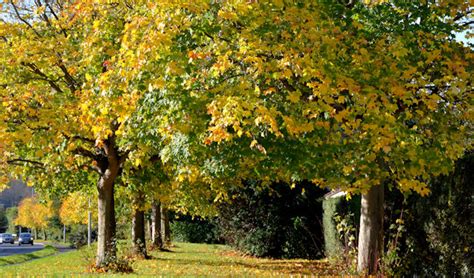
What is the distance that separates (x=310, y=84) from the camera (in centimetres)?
993

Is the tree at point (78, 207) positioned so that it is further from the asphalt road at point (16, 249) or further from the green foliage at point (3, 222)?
the green foliage at point (3, 222)

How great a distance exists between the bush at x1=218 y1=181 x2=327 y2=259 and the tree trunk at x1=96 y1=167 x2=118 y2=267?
325 inches

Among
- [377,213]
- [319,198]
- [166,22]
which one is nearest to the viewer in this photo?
[166,22]

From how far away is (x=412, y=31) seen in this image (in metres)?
11.7

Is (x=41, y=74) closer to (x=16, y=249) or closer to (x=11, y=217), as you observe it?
(x=16, y=249)

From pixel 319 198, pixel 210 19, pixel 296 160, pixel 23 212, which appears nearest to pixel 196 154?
pixel 296 160

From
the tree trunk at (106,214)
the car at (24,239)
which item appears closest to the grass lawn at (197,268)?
the tree trunk at (106,214)

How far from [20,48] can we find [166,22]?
757cm

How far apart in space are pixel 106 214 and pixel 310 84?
434 inches

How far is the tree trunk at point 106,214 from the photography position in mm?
18500

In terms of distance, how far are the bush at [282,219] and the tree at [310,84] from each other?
13.7 meters

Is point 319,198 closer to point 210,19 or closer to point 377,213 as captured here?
point 377,213

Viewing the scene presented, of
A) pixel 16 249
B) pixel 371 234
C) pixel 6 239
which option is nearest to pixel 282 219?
pixel 371 234

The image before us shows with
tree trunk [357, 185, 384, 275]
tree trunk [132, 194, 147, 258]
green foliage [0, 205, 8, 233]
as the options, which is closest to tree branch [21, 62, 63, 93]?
tree trunk [132, 194, 147, 258]
